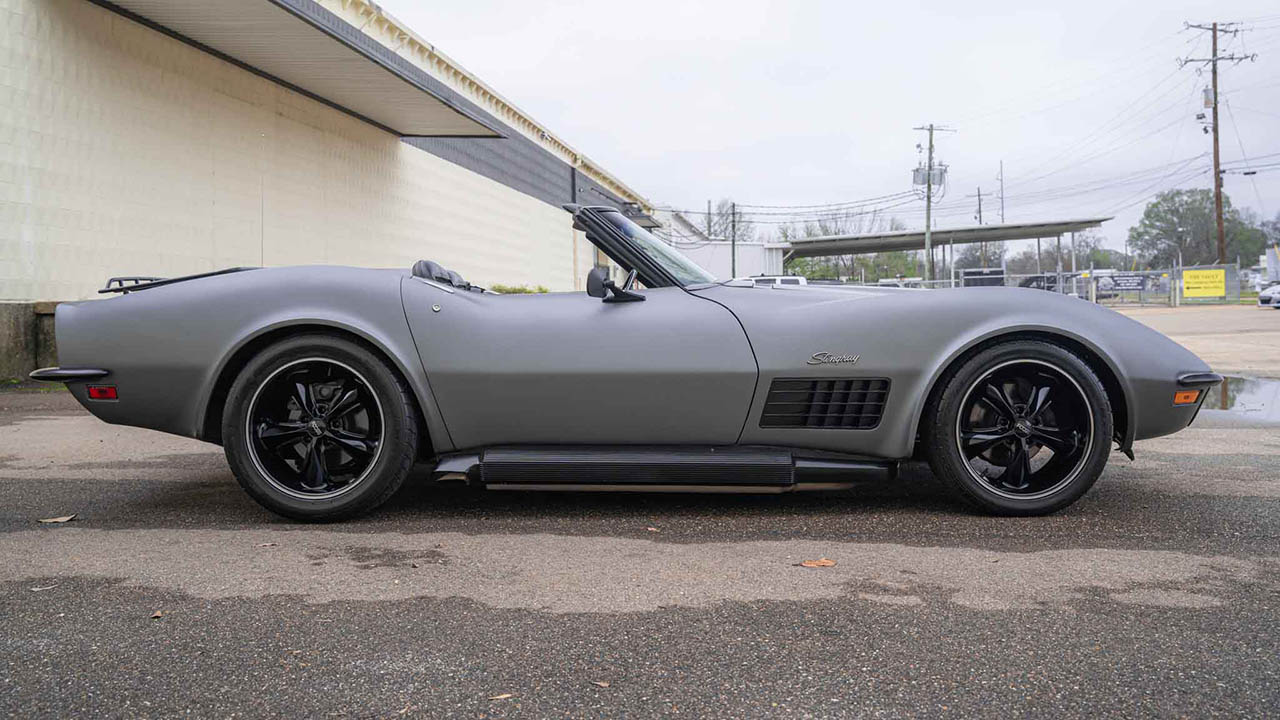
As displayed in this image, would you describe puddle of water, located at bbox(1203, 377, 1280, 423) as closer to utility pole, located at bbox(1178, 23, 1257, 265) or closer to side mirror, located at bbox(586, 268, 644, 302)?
side mirror, located at bbox(586, 268, 644, 302)

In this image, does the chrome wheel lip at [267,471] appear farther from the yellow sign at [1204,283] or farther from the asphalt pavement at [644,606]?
the yellow sign at [1204,283]

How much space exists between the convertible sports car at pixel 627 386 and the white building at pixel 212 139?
1028 mm

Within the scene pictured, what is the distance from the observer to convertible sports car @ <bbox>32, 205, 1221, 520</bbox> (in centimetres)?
332

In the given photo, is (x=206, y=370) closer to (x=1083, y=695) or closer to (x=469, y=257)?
(x=1083, y=695)

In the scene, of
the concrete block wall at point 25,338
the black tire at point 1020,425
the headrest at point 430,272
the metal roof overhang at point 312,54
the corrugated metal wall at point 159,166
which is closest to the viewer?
the black tire at point 1020,425

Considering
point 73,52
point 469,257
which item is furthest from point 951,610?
point 469,257

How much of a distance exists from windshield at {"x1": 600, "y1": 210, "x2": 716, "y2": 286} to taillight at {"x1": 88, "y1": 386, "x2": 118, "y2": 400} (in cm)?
206

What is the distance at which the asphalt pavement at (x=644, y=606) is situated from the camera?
6.22 feet

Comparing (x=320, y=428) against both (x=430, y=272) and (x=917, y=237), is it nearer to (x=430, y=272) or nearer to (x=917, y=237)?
(x=430, y=272)

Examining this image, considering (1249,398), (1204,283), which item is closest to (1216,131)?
(1204,283)

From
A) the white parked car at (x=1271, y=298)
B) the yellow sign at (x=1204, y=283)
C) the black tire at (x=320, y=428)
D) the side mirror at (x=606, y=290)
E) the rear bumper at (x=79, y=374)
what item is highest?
the yellow sign at (x=1204, y=283)

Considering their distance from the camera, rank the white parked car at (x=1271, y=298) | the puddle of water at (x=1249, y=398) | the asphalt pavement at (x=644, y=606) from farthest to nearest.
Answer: the white parked car at (x=1271, y=298)
the puddle of water at (x=1249, y=398)
the asphalt pavement at (x=644, y=606)

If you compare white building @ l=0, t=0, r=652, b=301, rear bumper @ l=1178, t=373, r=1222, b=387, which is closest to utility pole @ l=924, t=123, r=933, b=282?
white building @ l=0, t=0, r=652, b=301

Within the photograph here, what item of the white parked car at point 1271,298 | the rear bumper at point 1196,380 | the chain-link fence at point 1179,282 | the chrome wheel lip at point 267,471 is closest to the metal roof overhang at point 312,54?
the chrome wheel lip at point 267,471
